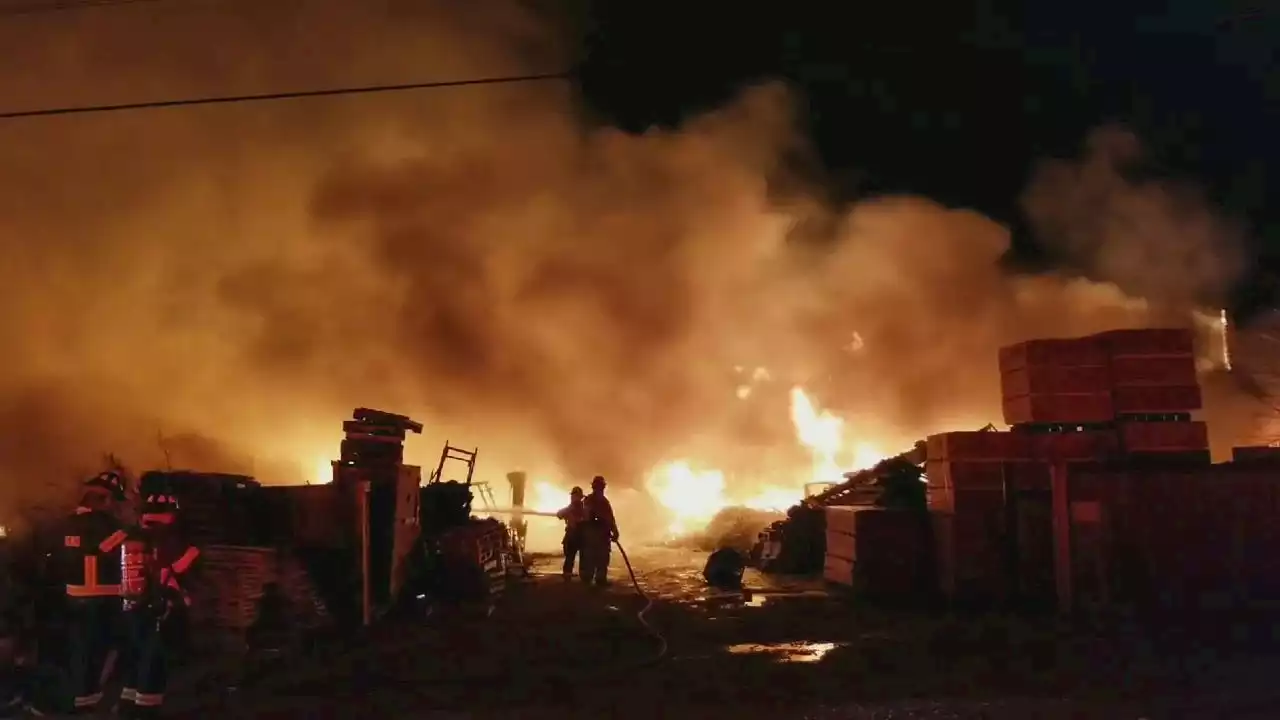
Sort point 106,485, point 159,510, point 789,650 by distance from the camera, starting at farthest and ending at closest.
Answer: point 789,650
point 106,485
point 159,510

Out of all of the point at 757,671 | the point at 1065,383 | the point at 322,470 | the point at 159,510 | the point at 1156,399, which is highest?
the point at 1065,383

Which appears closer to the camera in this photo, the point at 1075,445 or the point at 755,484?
the point at 1075,445

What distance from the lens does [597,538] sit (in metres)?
12.6

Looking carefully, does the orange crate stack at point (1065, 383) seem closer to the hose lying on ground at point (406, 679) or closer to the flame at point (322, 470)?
the hose lying on ground at point (406, 679)

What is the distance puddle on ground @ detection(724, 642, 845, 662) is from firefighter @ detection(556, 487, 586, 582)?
5.47 meters

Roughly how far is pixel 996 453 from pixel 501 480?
1357 cm

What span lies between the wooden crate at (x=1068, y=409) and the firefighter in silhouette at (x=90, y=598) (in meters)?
8.12

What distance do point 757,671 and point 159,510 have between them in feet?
13.8

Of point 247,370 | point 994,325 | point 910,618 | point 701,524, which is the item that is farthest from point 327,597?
point 994,325

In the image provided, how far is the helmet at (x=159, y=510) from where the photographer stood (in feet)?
21.3

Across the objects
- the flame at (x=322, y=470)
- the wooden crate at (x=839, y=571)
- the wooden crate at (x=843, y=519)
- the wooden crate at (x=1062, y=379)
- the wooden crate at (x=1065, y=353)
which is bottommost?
the wooden crate at (x=839, y=571)

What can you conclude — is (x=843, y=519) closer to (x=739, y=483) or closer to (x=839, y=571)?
(x=839, y=571)

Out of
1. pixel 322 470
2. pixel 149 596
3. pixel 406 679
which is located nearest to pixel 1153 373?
pixel 406 679

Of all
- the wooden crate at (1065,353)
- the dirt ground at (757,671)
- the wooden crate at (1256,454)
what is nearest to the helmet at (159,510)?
the dirt ground at (757,671)
